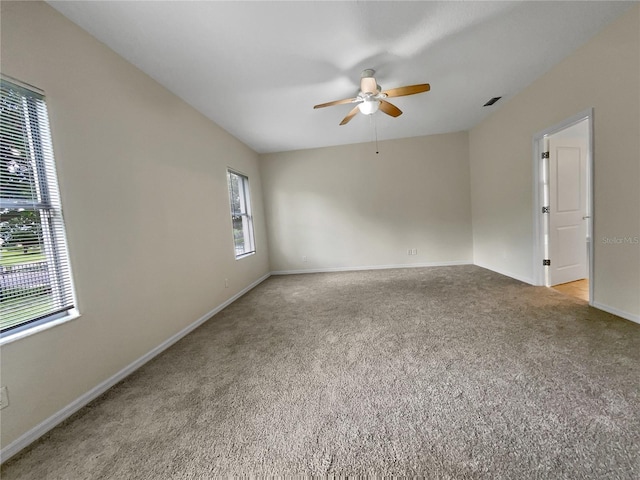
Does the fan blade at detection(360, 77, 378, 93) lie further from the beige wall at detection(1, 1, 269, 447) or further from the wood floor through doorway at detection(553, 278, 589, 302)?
the wood floor through doorway at detection(553, 278, 589, 302)

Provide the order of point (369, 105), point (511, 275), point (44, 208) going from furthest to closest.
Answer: point (511, 275), point (369, 105), point (44, 208)

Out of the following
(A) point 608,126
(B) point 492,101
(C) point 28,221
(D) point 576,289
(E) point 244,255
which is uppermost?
(B) point 492,101

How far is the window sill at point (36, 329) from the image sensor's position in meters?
1.29

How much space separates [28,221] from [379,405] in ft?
7.64

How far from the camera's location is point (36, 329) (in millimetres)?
1406

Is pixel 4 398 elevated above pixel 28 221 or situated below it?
below

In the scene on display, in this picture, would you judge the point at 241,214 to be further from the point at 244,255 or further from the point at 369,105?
the point at 369,105

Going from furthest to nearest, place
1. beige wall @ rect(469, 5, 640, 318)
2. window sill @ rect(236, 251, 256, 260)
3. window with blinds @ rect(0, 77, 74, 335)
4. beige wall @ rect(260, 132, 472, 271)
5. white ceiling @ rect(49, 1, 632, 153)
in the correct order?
beige wall @ rect(260, 132, 472, 271) → window sill @ rect(236, 251, 256, 260) → beige wall @ rect(469, 5, 640, 318) → white ceiling @ rect(49, 1, 632, 153) → window with blinds @ rect(0, 77, 74, 335)

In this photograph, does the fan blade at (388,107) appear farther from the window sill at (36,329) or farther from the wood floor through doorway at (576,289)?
the window sill at (36,329)

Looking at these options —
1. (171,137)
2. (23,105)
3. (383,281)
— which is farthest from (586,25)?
(23,105)

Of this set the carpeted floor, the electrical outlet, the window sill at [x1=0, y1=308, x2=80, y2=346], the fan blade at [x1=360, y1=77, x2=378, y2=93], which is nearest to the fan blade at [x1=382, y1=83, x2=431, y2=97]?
the fan blade at [x1=360, y1=77, x2=378, y2=93]

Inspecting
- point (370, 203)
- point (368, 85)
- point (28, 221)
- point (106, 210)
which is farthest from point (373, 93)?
point (28, 221)

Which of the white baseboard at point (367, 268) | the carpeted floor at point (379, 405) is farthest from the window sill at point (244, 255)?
the carpeted floor at point (379, 405)

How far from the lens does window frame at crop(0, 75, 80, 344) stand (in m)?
1.41
